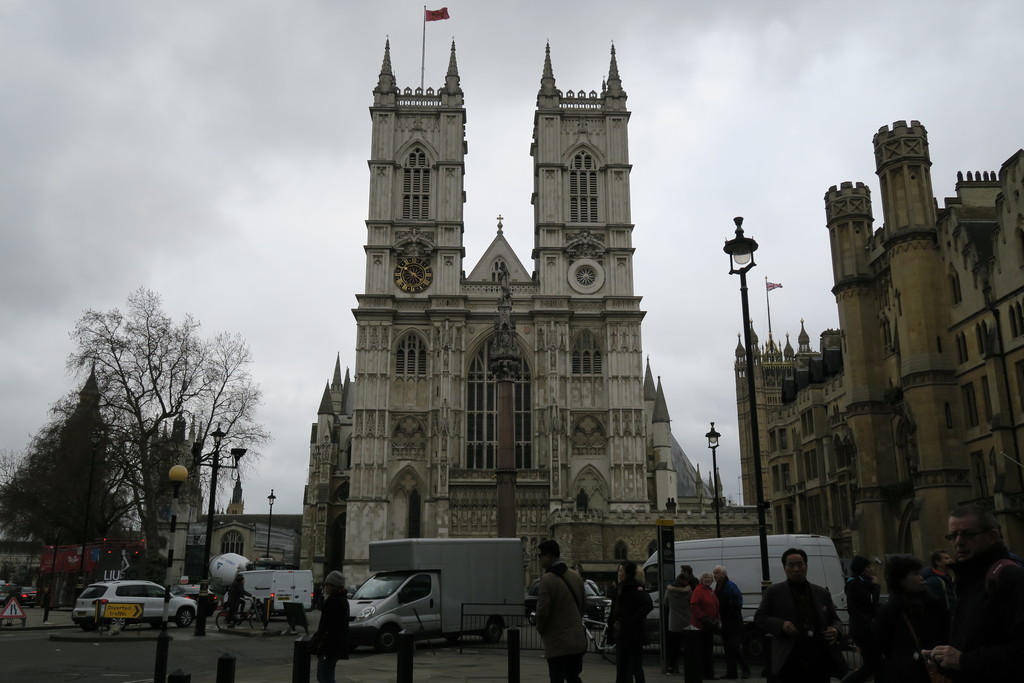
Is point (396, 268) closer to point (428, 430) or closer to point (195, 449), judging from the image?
point (428, 430)

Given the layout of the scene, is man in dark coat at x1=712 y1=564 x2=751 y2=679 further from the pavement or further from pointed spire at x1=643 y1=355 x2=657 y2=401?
pointed spire at x1=643 y1=355 x2=657 y2=401

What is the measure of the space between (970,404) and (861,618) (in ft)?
69.3

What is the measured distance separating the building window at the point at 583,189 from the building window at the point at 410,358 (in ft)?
43.1

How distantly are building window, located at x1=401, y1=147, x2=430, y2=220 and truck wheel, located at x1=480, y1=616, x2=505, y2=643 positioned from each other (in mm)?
40077

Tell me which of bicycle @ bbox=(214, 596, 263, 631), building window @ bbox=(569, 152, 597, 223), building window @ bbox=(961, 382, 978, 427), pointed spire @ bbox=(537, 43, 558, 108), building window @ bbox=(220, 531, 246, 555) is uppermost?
pointed spire @ bbox=(537, 43, 558, 108)

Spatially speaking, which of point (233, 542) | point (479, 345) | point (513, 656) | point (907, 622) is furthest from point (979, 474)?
point (233, 542)

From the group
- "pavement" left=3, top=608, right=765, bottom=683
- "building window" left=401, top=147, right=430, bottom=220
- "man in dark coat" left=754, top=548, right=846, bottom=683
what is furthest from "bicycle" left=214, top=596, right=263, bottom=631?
"building window" left=401, top=147, right=430, bottom=220

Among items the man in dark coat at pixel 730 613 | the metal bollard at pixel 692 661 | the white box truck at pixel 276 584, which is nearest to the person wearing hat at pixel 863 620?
the metal bollard at pixel 692 661

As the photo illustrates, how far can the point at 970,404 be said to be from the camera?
2639 cm

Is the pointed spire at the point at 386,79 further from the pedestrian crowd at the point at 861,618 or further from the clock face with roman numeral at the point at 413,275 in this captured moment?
the pedestrian crowd at the point at 861,618

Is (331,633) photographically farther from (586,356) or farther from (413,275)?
(413,275)

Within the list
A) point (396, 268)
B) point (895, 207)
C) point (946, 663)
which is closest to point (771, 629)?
point (946, 663)

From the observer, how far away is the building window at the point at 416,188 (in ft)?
188

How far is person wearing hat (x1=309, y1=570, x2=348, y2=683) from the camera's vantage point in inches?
373
